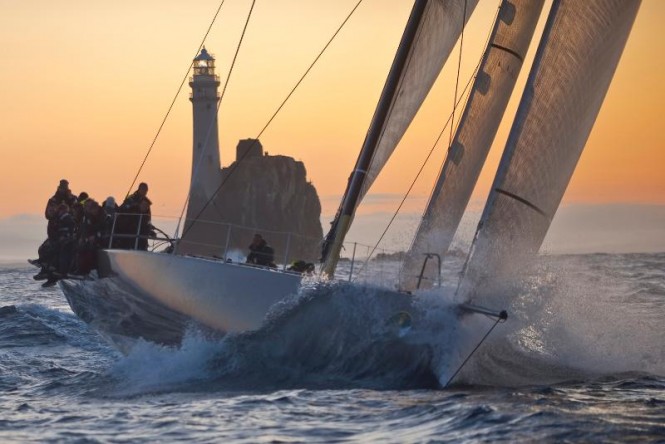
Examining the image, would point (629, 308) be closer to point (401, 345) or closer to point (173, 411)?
point (401, 345)

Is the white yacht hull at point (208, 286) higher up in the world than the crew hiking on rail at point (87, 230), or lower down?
lower down

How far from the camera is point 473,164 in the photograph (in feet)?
59.3

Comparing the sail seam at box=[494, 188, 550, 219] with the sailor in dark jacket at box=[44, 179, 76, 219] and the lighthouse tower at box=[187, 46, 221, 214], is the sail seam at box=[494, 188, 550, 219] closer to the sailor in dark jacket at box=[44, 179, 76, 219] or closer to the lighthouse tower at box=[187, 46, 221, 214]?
the sailor in dark jacket at box=[44, 179, 76, 219]

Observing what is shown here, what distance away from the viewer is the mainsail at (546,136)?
47.1 feet

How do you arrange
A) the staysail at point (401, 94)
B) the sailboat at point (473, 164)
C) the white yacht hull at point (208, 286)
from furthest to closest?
the staysail at point (401, 94) < the white yacht hull at point (208, 286) < the sailboat at point (473, 164)

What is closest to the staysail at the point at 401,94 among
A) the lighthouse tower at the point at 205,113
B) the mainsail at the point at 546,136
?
the mainsail at the point at 546,136

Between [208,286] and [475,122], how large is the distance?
4315 mm

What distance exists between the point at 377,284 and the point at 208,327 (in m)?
2.41

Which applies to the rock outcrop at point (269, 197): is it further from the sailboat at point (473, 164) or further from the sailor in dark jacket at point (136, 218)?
the sailboat at point (473, 164)

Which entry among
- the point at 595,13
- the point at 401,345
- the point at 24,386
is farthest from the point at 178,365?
the point at 595,13

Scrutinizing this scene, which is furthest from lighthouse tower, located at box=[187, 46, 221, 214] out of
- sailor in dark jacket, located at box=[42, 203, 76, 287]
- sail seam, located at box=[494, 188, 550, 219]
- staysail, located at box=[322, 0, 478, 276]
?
sail seam, located at box=[494, 188, 550, 219]

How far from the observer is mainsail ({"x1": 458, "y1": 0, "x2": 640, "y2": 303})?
1436 cm

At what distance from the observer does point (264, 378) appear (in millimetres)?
14352

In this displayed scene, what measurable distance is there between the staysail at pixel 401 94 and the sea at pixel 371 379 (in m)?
1.66
